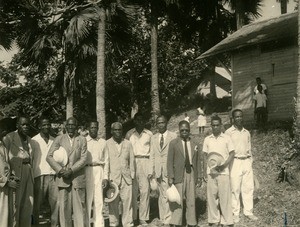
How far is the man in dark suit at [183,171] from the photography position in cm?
838

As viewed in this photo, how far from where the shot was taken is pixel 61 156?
25.2 feet

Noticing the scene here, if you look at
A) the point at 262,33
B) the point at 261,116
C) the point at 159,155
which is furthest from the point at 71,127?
the point at 262,33

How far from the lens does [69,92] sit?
53.5 ft

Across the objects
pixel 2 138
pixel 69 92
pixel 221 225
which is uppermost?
pixel 69 92

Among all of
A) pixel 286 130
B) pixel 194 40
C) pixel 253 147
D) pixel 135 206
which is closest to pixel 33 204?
pixel 135 206

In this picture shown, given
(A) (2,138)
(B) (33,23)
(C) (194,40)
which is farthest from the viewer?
(C) (194,40)

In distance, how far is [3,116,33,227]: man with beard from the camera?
282 inches

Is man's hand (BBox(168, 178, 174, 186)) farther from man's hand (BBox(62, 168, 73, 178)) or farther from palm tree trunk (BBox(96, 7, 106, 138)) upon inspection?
palm tree trunk (BBox(96, 7, 106, 138))

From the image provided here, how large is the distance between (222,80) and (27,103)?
21.5 meters

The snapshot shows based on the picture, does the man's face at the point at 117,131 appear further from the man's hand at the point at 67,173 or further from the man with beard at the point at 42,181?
the man's hand at the point at 67,173

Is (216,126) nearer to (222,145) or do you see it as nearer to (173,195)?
(222,145)

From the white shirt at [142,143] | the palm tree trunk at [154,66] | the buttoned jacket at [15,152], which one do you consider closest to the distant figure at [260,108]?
the palm tree trunk at [154,66]

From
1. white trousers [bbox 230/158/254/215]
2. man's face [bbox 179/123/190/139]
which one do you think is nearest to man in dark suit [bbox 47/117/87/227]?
man's face [bbox 179/123/190/139]

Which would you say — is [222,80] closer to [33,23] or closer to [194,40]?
[194,40]
